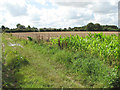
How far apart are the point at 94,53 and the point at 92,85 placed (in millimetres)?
2839

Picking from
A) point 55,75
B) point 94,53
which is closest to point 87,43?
point 94,53

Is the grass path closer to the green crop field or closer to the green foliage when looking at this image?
the green crop field

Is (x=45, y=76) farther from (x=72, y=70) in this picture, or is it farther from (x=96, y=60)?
(x=96, y=60)

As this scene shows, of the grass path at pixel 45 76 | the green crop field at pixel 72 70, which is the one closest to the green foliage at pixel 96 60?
the green crop field at pixel 72 70

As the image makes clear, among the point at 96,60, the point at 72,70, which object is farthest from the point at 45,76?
the point at 96,60

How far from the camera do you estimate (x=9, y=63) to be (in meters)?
6.97

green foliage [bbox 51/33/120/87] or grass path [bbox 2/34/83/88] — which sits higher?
green foliage [bbox 51/33/120/87]

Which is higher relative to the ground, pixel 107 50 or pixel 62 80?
pixel 107 50

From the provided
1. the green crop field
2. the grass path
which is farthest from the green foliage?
the grass path

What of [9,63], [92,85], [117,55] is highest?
[117,55]

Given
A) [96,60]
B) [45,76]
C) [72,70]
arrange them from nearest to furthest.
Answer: [45,76], [72,70], [96,60]

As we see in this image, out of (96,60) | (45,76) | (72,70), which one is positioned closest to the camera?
(45,76)

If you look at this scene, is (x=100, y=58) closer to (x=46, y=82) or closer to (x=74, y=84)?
(x=74, y=84)

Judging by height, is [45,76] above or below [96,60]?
below
